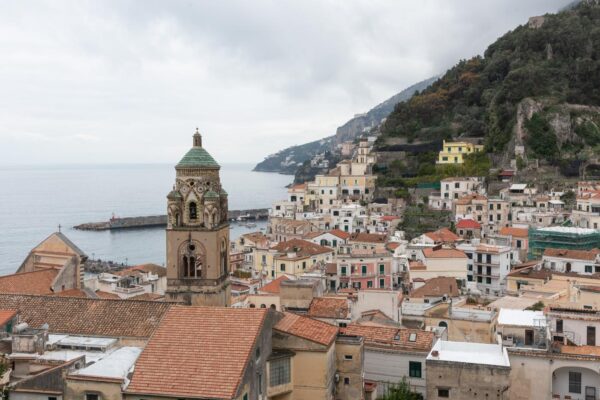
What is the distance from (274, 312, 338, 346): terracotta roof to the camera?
1955cm

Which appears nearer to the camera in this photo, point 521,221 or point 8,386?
point 8,386

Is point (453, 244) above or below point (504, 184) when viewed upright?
below

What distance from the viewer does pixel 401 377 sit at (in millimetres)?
23141

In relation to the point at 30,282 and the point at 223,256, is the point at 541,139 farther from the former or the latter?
the point at 30,282

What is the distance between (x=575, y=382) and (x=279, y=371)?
32.5 ft

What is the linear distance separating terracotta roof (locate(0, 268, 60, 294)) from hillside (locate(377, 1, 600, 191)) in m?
60.8

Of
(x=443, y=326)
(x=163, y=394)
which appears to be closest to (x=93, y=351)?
(x=163, y=394)

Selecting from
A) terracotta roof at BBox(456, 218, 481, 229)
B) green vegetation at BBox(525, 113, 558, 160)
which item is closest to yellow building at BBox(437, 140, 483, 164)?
green vegetation at BBox(525, 113, 558, 160)

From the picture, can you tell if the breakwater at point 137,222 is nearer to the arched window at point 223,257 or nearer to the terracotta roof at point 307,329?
the arched window at point 223,257

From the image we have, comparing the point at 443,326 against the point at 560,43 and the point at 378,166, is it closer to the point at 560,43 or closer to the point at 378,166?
the point at 378,166

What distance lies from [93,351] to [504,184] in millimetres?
66488

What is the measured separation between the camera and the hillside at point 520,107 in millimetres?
83438

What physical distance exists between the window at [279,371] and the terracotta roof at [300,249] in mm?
31988

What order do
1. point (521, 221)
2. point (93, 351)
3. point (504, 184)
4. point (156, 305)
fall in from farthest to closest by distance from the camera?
point (504, 184) < point (521, 221) < point (156, 305) < point (93, 351)
